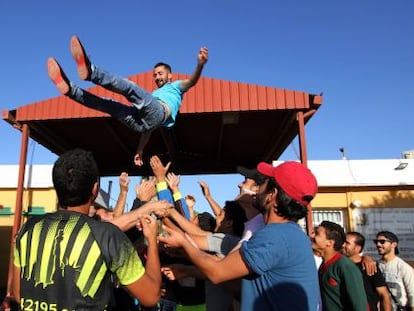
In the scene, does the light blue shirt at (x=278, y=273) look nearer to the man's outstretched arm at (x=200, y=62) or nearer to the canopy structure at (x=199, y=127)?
the man's outstretched arm at (x=200, y=62)

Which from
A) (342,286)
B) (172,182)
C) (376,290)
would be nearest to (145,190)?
(172,182)

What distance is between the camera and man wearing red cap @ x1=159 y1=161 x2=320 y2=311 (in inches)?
85.0

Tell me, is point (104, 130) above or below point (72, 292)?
above

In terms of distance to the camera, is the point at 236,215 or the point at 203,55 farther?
the point at 203,55

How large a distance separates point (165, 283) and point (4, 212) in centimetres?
1165

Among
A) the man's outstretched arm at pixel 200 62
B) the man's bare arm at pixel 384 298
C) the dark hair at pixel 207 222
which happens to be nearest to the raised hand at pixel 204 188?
the dark hair at pixel 207 222

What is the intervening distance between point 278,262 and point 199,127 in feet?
26.1

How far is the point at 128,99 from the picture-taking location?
15.6 feet

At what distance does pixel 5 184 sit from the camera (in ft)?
45.9

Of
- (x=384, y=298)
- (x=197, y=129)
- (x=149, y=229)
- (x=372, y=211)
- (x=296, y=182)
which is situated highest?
(x=197, y=129)

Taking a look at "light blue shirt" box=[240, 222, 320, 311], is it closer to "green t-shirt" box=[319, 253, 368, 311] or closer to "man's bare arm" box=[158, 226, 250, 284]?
"man's bare arm" box=[158, 226, 250, 284]

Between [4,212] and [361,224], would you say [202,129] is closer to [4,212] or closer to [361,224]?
[361,224]

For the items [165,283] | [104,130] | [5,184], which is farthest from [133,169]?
[165,283]

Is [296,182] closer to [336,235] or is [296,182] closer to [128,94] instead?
[336,235]
